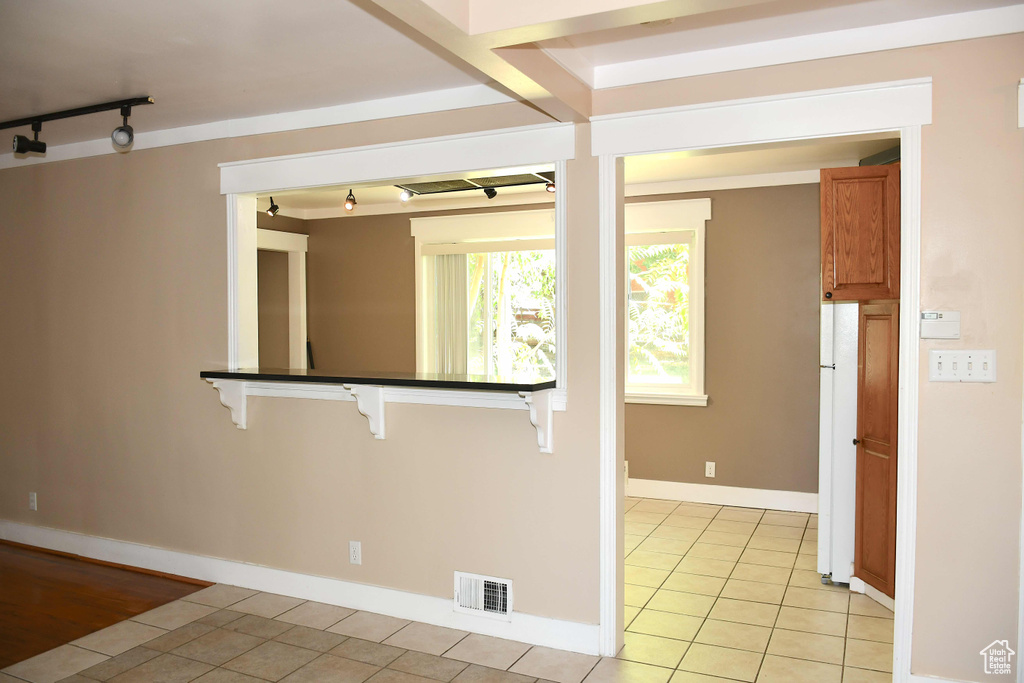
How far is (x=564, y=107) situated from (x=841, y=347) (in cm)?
217

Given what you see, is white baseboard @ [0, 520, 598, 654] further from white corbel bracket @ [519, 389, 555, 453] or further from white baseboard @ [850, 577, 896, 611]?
white baseboard @ [850, 577, 896, 611]

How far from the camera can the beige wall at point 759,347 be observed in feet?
17.9

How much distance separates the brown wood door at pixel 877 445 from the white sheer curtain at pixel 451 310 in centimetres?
374

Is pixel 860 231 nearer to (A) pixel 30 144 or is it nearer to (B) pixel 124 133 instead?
(B) pixel 124 133

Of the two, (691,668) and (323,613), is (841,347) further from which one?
(323,613)

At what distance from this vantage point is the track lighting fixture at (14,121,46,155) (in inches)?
154

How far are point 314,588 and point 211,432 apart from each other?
3.48 feet

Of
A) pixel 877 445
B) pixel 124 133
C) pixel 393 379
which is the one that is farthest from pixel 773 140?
pixel 124 133

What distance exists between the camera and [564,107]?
115 inches

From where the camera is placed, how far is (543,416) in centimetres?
321

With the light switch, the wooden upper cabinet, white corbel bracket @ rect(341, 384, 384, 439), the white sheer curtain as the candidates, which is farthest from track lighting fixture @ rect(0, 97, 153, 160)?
the light switch

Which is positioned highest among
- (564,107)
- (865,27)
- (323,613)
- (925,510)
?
(865,27)

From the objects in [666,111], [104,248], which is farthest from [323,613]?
[666,111]

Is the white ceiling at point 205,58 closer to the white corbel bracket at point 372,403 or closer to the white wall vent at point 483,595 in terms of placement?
the white corbel bracket at point 372,403
